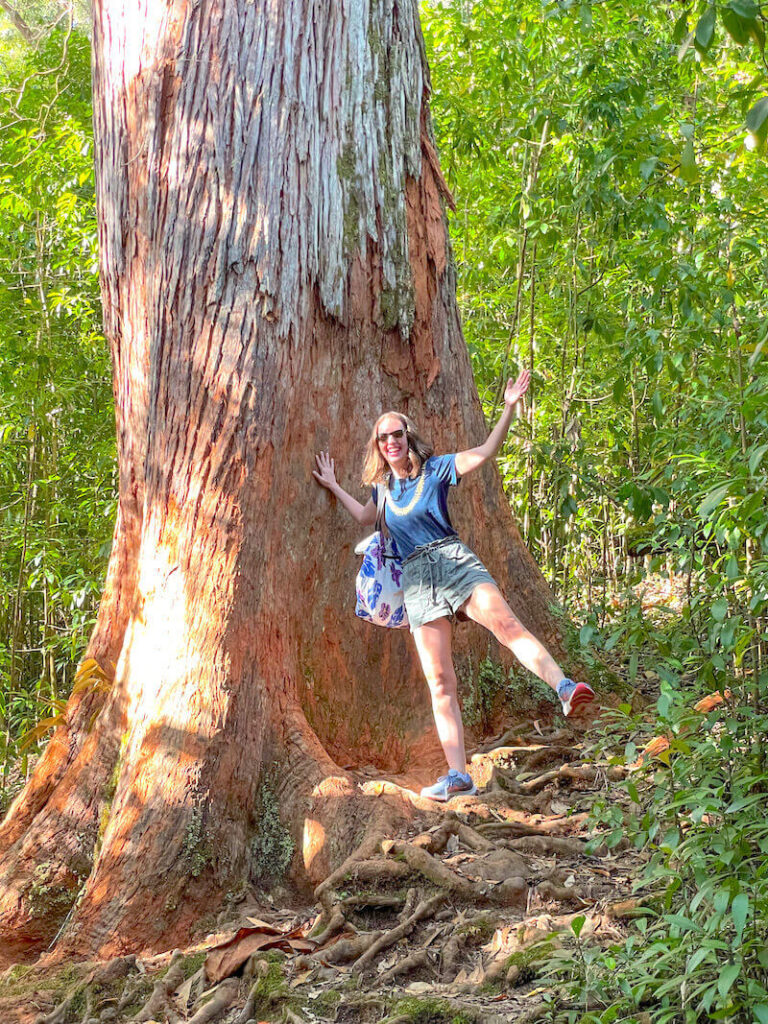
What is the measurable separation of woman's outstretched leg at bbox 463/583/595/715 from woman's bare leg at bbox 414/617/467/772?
0.18 m

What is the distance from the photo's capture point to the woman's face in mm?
4766

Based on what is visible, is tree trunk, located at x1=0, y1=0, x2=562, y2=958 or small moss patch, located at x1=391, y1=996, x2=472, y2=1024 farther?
tree trunk, located at x1=0, y1=0, x2=562, y2=958

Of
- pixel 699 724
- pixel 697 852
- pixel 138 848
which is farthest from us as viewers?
pixel 138 848

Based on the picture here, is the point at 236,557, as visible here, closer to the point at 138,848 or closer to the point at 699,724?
the point at 138,848

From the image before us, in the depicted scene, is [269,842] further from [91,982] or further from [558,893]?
[558,893]

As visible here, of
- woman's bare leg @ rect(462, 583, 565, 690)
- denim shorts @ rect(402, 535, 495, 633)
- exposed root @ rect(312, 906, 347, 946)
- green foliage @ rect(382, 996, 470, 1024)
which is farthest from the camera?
denim shorts @ rect(402, 535, 495, 633)

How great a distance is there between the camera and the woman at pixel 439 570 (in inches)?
179

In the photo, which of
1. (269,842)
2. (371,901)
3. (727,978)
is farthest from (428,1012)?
(269,842)

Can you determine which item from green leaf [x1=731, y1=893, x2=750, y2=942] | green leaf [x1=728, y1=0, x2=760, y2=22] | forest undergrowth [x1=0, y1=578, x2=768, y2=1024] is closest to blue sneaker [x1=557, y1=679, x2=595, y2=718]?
forest undergrowth [x1=0, y1=578, x2=768, y2=1024]

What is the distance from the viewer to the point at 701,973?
275 cm

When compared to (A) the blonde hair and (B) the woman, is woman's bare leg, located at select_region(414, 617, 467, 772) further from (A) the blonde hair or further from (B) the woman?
(A) the blonde hair

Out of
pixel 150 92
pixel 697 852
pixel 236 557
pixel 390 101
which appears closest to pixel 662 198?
pixel 390 101

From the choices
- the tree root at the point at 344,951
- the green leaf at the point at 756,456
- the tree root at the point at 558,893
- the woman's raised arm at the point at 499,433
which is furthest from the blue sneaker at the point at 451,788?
the green leaf at the point at 756,456

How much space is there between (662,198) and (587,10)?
2.86 meters
